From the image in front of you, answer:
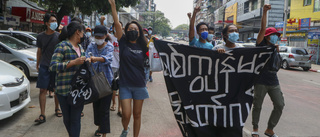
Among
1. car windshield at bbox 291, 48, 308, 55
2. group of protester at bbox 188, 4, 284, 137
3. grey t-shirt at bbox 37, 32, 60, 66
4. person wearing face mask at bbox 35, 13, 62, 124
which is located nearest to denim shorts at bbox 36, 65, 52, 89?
person wearing face mask at bbox 35, 13, 62, 124

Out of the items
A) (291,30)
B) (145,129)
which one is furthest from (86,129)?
(291,30)

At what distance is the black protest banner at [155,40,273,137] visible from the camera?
9.71 feet

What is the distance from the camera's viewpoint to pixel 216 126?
2992mm

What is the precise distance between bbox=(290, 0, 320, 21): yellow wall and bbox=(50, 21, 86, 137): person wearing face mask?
2367cm

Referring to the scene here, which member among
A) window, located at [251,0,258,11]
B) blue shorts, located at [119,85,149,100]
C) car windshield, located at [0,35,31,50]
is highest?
window, located at [251,0,258,11]

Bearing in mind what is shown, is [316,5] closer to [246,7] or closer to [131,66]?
[246,7]

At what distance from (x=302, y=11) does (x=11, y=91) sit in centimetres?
2601

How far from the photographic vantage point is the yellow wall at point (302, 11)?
22.0 m

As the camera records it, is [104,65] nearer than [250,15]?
Yes

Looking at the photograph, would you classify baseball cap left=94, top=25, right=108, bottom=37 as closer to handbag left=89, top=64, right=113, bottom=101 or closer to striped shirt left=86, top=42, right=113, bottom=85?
striped shirt left=86, top=42, right=113, bottom=85

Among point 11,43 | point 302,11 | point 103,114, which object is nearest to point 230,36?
point 103,114

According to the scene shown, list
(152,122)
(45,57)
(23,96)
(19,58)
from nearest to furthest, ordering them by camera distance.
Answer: (45,57) < (23,96) < (152,122) < (19,58)

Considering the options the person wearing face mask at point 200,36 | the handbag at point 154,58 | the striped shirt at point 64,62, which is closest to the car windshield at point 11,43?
the striped shirt at point 64,62

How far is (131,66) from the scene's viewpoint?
3252mm
